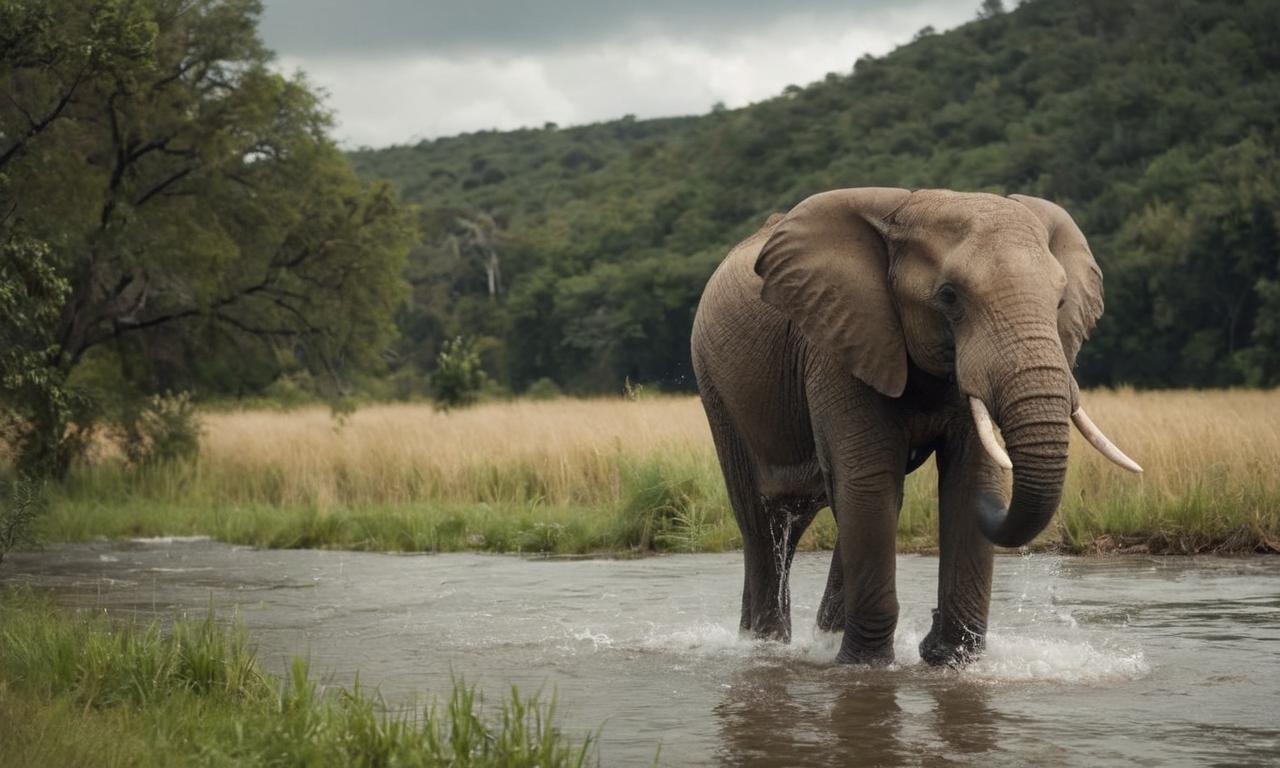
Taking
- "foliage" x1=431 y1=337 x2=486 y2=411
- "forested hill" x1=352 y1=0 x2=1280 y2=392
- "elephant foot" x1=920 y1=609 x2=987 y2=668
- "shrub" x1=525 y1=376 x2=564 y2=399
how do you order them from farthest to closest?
1. "shrub" x1=525 y1=376 x2=564 y2=399
2. "forested hill" x1=352 y1=0 x2=1280 y2=392
3. "foliage" x1=431 y1=337 x2=486 y2=411
4. "elephant foot" x1=920 y1=609 x2=987 y2=668

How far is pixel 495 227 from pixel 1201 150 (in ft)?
140

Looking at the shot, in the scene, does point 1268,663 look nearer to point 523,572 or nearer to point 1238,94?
point 523,572

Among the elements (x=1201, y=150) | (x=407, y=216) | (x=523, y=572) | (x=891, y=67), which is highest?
(x=891, y=67)

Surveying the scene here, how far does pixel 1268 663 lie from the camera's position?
810cm

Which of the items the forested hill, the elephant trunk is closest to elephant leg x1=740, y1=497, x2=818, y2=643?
the elephant trunk

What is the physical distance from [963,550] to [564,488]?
32.0 ft

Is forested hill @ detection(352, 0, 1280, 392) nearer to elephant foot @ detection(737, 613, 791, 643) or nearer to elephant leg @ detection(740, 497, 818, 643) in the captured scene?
elephant leg @ detection(740, 497, 818, 643)

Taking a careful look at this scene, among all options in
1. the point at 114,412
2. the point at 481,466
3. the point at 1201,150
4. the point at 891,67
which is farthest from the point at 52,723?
the point at 891,67

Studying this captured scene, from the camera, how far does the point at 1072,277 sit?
7598 millimetres

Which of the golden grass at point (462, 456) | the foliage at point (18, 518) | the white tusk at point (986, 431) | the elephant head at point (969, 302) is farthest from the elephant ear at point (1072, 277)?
the golden grass at point (462, 456)

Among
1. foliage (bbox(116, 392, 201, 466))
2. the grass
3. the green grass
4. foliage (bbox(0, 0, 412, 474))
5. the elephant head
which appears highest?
foliage (bbox(0, 0, 412, 474))

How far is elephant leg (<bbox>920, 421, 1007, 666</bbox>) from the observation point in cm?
789

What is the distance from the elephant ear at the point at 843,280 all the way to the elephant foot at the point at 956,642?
126 cm

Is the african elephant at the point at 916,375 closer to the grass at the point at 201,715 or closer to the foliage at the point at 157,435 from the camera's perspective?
the grass at the point at 201,715
